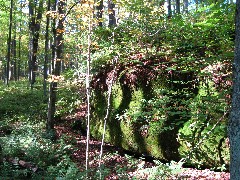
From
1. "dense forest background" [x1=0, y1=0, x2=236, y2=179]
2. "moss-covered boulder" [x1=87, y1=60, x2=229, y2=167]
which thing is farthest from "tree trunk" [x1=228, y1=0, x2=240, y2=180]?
"moss-covered boulder" [x1=87, y1=60, x2=229, y2=167]

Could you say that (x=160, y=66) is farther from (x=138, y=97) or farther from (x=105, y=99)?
(x=105, y=99)

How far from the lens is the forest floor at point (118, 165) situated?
5.81 metres

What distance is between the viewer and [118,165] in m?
6.59

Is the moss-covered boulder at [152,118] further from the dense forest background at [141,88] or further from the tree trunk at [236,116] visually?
the tree trunk at [236,116]

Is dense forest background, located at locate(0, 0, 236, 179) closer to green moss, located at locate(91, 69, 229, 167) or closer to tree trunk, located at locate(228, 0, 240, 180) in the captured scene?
green moss, located at locate(91, 69, 229, 167)

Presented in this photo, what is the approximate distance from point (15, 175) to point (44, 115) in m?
6.73

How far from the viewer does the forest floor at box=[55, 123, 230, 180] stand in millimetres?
Answer: 5809

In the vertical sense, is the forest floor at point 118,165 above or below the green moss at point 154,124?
below

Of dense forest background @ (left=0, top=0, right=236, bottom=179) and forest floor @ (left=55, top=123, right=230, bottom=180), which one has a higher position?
dense forest background @ (left=0, top=0, right=236, bottom=179)

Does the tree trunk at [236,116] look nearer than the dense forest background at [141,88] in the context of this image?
Yes

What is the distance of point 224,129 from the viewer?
4.71 meters

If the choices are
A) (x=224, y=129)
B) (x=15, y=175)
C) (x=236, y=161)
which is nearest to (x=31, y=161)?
(x=15, y=175)

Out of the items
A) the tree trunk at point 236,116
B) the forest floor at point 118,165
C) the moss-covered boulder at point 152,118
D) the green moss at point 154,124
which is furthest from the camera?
the moss-covered boulder at point 152,118

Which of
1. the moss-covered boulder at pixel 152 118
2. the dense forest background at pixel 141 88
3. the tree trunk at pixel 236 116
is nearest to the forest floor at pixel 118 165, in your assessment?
the dense forest background at pixel 141 88
